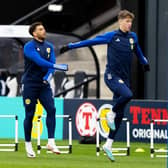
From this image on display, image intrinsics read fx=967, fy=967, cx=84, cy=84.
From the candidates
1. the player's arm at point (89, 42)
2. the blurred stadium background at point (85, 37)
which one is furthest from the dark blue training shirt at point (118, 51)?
the blurred stadium background at point (85, 37)

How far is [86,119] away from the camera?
21016mm

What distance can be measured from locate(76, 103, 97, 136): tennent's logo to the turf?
2879mm

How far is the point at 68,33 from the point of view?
29.4 meters

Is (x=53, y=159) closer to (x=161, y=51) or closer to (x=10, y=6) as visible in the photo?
(x=161, y=51)

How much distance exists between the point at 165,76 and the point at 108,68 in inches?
473

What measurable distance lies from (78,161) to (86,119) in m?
6.11

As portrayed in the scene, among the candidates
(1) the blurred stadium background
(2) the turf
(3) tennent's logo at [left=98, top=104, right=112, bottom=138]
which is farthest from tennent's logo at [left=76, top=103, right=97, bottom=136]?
(1) the blurred stadium background

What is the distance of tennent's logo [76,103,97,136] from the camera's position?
20.8 metres

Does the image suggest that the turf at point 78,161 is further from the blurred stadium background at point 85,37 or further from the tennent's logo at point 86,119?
the blurred stadium background at point 85,37

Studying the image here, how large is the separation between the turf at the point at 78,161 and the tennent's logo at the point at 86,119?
9.44ft

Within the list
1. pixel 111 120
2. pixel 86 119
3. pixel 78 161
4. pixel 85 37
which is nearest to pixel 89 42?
pixel 111 120

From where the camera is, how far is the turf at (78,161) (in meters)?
13.9

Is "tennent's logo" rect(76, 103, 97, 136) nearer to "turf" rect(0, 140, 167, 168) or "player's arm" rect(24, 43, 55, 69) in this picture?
"turf" rect(0, 140, 167, 168)

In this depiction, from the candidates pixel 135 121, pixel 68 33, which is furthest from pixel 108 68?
pixel 68 33
